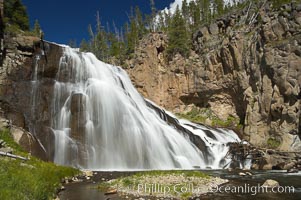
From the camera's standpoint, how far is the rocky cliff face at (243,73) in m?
35.6

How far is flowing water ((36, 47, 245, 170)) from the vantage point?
2900 centimetres

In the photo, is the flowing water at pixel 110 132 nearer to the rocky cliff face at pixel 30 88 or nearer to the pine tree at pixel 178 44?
the rocky cliff face at pixel 30 88

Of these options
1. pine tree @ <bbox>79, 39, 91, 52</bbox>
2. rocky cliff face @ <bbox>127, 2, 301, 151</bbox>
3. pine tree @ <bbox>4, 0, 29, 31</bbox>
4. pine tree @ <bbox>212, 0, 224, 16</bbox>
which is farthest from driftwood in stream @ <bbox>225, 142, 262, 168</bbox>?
pine tree @ <bbox>79, 39, 91, 52</bbox>

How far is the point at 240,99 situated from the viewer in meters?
46.0

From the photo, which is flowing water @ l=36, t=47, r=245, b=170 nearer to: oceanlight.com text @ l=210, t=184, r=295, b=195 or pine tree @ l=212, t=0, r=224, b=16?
oceanlight.com text @ l=210, t=184, r=295, b=195

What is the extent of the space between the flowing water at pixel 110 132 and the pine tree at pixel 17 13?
1514cm

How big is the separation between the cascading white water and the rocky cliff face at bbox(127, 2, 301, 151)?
646cm

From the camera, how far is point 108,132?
3108cm

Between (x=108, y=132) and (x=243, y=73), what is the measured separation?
73.6 ft

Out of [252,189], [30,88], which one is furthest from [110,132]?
[252,189]

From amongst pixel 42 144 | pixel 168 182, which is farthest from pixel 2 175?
pixel 42 144

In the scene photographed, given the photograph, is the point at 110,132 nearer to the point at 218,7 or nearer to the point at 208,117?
the point at 208,117

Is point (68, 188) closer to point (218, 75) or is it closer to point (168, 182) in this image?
point (168, 182)

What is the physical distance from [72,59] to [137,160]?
46.1ft
